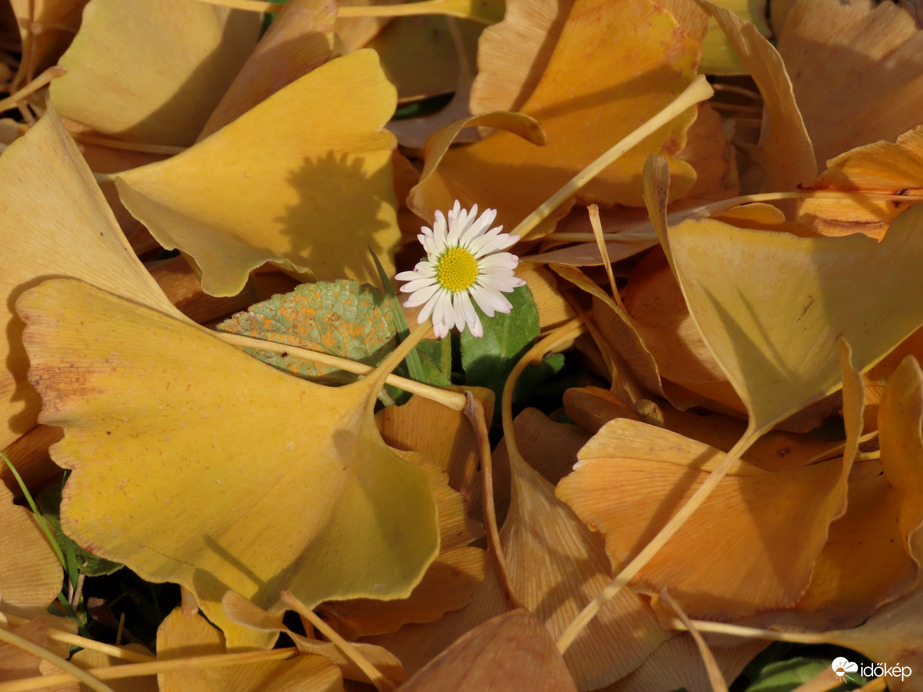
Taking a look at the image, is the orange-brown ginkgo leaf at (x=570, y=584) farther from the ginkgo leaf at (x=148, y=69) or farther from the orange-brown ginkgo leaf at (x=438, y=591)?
the ginkgo leaf at (x=148, y=69)

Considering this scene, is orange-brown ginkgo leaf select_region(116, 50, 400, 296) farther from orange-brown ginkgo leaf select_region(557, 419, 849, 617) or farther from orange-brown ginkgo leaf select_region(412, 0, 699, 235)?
orange-brown ginkgo leaf select_region(557, 419, 849, 617)

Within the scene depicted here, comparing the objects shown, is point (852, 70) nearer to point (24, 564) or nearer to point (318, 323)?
point (318, 323)

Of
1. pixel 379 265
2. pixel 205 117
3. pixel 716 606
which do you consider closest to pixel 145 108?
pixel 205 117

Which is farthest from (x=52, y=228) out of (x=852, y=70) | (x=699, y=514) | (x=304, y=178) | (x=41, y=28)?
(x=852, y=70)

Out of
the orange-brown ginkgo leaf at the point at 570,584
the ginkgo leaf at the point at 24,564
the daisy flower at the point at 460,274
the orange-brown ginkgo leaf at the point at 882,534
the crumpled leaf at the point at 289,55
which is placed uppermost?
the crumpled leaf at the point at 289,55

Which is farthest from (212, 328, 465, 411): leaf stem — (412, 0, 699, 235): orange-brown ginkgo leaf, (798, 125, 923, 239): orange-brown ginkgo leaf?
(798, 125, 923, 239): orange-brown ginkgo leaf

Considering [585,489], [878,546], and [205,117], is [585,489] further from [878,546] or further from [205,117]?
[205,117]

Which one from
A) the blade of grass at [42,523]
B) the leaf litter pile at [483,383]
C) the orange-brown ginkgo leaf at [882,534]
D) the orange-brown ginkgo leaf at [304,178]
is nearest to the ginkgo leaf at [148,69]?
the leaf litter pile at [483,383]
